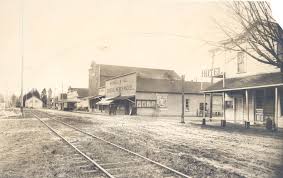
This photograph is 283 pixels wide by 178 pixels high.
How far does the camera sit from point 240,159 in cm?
423

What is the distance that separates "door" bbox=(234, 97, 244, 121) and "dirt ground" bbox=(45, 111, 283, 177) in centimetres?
253

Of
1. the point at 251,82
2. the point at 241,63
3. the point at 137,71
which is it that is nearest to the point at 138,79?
the point at 137,71

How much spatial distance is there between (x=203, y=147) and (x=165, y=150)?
74 cm

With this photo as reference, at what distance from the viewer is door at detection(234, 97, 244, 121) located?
9.41 m

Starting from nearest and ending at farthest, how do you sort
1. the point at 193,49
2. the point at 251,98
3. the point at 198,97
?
the point at 193,49 → the point at 198,97 → the point at 251,98

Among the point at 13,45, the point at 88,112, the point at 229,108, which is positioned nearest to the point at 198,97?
the point at 229,108

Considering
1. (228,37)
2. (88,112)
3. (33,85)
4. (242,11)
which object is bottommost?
(88,112)

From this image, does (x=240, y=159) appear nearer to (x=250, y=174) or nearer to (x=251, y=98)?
(x=250, y=174)

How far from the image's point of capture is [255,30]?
547 cm

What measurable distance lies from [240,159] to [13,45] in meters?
3.43

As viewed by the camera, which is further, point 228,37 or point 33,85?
point 228,37

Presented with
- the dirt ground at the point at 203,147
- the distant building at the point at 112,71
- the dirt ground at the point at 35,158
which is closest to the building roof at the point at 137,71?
the distant building at the point at 112,71

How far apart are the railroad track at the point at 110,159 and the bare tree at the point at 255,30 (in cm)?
250

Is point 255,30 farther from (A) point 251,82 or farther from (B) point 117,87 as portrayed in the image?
(B) point 117,87
